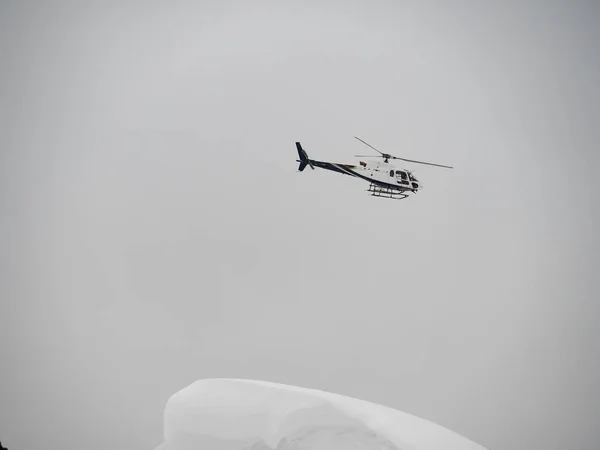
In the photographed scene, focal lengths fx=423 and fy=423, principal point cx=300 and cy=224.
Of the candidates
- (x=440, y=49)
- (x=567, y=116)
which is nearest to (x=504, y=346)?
(x=567, y=116)

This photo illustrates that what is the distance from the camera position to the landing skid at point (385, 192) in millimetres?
7910

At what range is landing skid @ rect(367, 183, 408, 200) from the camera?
791 centimetres

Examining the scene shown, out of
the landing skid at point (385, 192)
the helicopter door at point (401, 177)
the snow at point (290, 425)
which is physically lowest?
the snow at point (290, 425)

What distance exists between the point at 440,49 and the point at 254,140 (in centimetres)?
408

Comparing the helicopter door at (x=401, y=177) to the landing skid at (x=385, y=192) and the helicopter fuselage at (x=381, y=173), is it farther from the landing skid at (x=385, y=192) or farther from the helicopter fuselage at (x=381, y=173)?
the landing skid at (x=385, y=192)

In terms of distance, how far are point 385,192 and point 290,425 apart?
4.51 m

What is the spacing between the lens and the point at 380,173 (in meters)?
7.81

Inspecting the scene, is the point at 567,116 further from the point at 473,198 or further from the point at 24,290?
the point at 24,290

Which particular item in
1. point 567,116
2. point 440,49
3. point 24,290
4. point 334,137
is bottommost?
point 24,290

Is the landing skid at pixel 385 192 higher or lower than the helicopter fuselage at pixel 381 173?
lower

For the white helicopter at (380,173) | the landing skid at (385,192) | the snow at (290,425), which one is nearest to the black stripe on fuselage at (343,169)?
the white helicopter at (380,173)

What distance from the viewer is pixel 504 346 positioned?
836cm

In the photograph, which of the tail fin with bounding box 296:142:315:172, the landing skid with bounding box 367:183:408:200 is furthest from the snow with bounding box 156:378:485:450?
the tail fin with bounding box 296:142:315:172

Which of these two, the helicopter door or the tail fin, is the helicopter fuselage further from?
the tail fin
